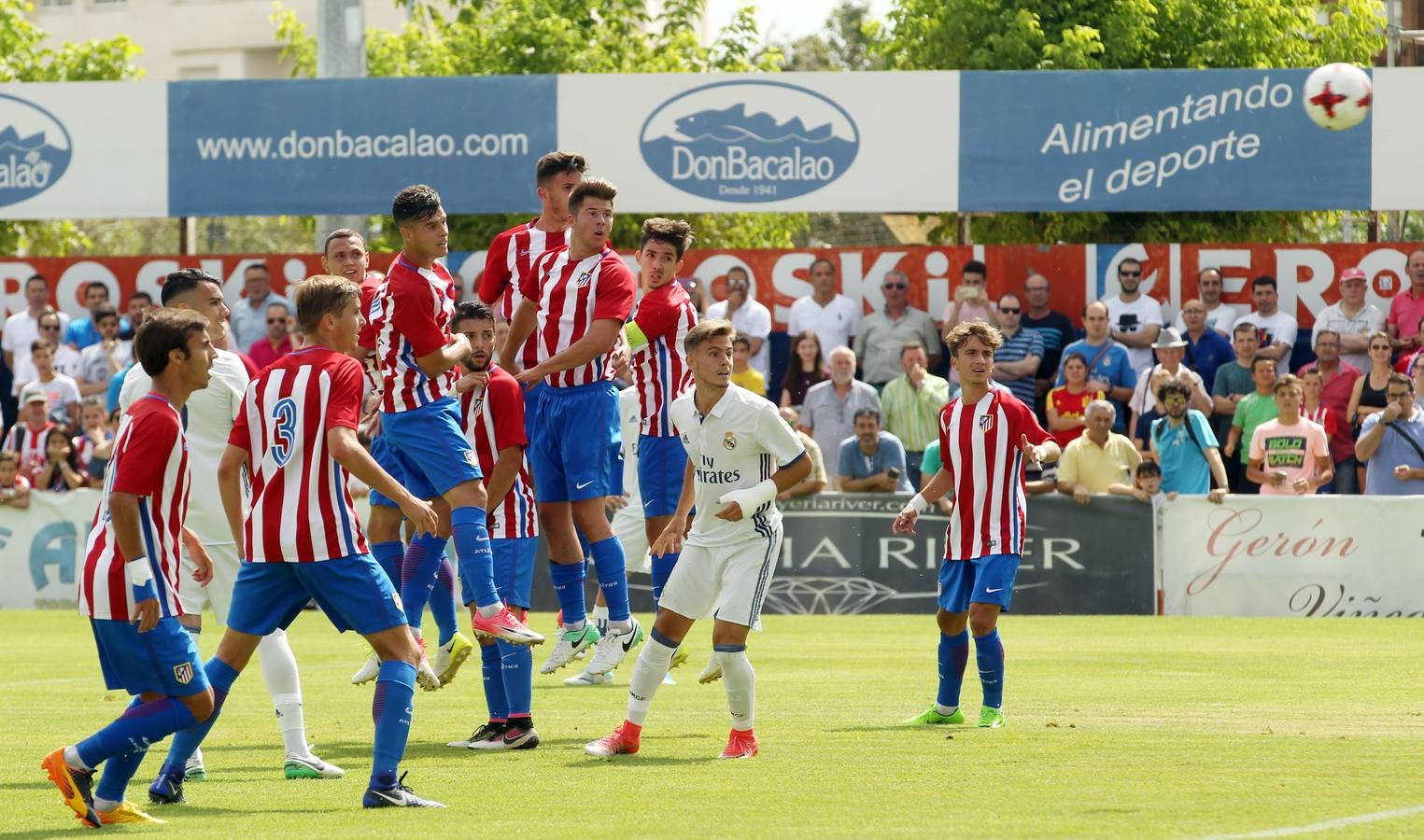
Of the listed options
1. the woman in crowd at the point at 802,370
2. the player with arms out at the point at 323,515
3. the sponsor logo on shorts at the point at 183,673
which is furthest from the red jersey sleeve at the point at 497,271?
the woman in crowd at the point at 802,370

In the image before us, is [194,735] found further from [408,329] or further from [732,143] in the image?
[732,143]

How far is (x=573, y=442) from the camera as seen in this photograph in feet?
34.7

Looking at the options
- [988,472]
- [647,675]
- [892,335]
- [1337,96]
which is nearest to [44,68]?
[892,335]

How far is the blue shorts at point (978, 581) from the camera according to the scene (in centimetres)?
1005

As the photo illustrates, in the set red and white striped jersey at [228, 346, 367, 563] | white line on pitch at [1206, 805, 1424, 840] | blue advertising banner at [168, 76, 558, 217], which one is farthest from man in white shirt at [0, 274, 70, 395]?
white line on pitch at [1206, 805, 1424, 840]

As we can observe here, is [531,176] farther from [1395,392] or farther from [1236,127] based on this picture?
[1395,392]

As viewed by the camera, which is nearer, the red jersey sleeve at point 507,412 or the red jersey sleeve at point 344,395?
the red jersey sleeve at point 344,395

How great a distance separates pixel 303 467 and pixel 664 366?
175 inches

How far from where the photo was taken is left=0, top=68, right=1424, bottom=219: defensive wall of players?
20562mm

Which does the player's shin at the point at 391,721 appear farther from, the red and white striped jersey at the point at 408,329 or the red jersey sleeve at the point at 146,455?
the red and white striped jersey at the point at 408,329

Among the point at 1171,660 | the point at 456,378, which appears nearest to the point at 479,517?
the point at 456,378

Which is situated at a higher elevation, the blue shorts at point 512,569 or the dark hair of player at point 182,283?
the dark hair of player at point 182,283

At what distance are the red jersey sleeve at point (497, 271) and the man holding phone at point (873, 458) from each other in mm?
8634

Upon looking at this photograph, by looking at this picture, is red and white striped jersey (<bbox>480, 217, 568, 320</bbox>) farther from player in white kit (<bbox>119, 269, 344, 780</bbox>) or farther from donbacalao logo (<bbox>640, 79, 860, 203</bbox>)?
donbacalao logo (<bbox>640, 79, 860, 203</bbox>)
